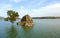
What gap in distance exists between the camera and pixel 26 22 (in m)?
58.9

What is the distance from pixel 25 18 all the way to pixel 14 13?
665 centimetres

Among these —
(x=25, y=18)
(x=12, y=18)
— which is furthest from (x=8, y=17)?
(x=25, y=18)

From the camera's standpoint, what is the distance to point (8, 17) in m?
64.2

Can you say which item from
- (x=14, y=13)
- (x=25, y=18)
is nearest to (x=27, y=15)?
(x=25, y=18)

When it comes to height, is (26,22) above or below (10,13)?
below

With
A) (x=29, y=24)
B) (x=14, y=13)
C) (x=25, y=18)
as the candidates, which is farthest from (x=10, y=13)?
(x=29, y=24)

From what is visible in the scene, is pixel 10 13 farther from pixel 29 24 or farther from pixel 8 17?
pixel 29 24

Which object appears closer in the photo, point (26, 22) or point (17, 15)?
point (26, 22)

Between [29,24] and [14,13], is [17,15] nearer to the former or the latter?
[14,13]

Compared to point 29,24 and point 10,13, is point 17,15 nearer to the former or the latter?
point 10,13

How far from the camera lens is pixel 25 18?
204 feet

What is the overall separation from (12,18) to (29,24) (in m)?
10.7

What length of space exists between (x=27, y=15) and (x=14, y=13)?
6942 millimetres

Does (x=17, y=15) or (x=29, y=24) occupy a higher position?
(x=17, y=15)
